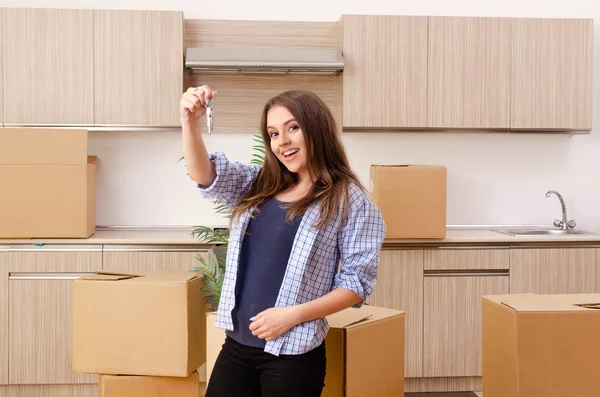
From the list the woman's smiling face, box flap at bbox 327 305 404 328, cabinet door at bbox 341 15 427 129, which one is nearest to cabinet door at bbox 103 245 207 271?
cabinet door at bbox 341 15 427 129

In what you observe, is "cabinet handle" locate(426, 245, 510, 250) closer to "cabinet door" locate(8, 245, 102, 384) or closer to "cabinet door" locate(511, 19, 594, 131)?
"cabinet door" locate(511, 19, 594, 131)

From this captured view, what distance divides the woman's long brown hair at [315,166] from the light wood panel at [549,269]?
224cm

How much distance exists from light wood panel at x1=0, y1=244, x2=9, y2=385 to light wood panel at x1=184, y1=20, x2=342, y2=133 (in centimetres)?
123

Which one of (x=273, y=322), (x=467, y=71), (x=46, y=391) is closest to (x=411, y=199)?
(x=467, y=71)

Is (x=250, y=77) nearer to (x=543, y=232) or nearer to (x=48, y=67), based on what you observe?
(x=48, y=67)

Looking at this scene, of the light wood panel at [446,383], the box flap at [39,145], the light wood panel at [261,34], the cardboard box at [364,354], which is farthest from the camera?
the light wood panel at [261,34]

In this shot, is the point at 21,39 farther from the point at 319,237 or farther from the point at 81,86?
the point at 319,237

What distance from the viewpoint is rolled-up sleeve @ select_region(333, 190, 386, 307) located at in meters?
1.65

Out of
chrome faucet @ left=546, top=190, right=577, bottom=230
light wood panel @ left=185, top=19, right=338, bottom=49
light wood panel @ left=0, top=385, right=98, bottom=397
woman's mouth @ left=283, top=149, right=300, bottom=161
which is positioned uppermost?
light wood panel @ left=185, top=19, right=338, bottom=49

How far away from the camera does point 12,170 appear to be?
11.6ft

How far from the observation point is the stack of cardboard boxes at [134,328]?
211 centimetres

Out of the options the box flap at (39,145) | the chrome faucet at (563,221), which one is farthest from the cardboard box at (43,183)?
the chrome faucet at (563,221)

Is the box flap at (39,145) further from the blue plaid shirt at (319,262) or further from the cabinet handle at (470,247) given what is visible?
the blue plaid shirt at (319,262)

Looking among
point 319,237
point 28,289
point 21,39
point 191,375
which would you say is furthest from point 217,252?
point 319,237
